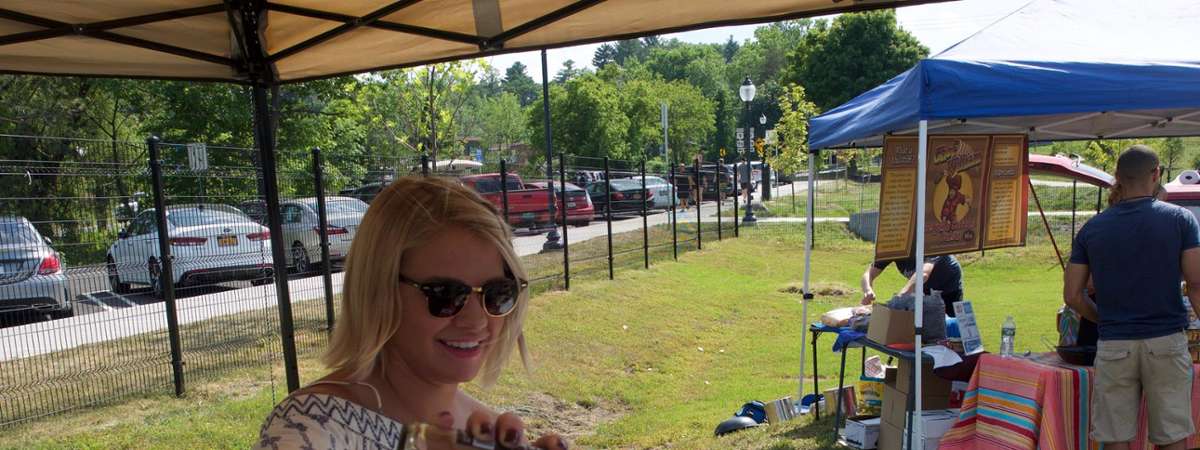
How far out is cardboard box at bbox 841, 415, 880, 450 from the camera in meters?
5.56

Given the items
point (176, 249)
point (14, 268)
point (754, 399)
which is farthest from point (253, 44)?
point (754, 399)

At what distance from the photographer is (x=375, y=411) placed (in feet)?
4.67

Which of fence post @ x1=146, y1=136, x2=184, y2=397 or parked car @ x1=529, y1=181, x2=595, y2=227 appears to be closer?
fence post @ x1=146, y1=136, x2=184, y2=397

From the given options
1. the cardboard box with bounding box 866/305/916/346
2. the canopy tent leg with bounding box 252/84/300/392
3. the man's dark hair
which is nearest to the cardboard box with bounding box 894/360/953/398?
the cardboard box with bounding box 866/305/916/346

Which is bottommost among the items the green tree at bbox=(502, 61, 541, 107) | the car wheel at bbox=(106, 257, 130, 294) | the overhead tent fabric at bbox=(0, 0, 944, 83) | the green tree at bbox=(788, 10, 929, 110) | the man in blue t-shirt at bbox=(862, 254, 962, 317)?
the man in blue t-shirt at bbox=(862, 254, 962, 317)

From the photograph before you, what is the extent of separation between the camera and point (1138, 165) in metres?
4.14

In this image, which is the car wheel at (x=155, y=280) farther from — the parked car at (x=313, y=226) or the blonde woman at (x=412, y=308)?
the blonde woman at (x=412, y=308)

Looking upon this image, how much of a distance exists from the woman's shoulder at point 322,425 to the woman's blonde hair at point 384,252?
8 centimetres

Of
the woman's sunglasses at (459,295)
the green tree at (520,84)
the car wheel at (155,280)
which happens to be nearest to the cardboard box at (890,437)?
the woman's sunglasses at (459,295)

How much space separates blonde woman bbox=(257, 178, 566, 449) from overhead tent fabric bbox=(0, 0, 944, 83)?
1735mm

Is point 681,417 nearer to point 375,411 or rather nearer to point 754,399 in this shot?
point 754,399

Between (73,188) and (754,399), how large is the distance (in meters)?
6.18

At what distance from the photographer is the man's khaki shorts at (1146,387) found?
419 cm

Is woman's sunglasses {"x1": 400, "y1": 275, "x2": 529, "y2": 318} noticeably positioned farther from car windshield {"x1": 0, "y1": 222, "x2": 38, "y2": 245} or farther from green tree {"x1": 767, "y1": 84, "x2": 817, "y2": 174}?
green tree {"x1": 767, "y1": 84, "x2": 817, "y2": 174}
